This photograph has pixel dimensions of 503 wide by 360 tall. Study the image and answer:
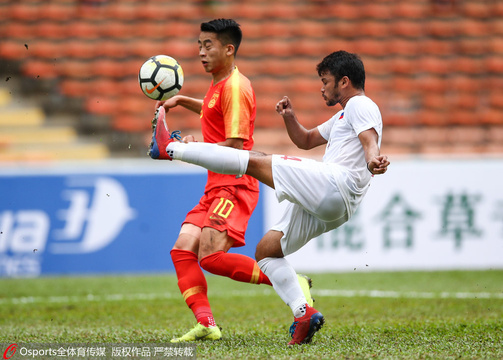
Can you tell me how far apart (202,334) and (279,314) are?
4.80 ft

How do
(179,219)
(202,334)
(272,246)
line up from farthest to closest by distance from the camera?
1. (179,219)
2. (202,334)
3. (272,246)

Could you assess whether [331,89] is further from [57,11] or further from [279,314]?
[57,11]

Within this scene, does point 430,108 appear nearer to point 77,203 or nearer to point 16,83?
→ point 77,203

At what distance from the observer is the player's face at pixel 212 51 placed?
173 inches

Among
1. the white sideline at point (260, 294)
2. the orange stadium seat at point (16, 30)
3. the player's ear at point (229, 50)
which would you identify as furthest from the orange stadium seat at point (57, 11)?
the player's ear at point (229, 50)

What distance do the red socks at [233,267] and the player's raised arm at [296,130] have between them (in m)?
0.80

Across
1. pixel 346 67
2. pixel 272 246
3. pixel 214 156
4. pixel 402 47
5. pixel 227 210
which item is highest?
pixel 402 47

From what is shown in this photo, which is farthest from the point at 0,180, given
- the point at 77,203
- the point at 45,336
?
the point at 45,336

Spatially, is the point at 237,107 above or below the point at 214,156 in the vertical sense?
above

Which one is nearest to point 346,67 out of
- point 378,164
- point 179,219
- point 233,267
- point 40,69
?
point 378,164

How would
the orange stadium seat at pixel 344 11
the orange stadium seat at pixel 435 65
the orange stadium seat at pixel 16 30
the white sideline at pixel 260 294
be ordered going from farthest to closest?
the orange stadium seat at pixel 344 11 < the orange stadium seat at pixel 435 65 < the orange stadium seat at pixel 16 30 < the white sideline at pixel 260 294

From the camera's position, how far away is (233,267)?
4.30 meters

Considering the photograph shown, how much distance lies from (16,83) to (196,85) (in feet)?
8.26

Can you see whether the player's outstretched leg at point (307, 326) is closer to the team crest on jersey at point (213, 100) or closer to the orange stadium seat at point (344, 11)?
the team crest on jersey at point (213, 100)
